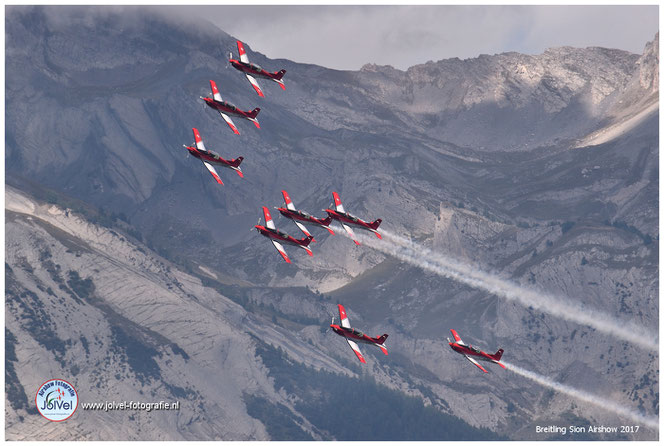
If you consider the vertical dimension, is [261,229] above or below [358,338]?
above

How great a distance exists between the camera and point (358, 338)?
656 ft

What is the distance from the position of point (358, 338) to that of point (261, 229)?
2284 cm

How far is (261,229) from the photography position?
199750 mm
